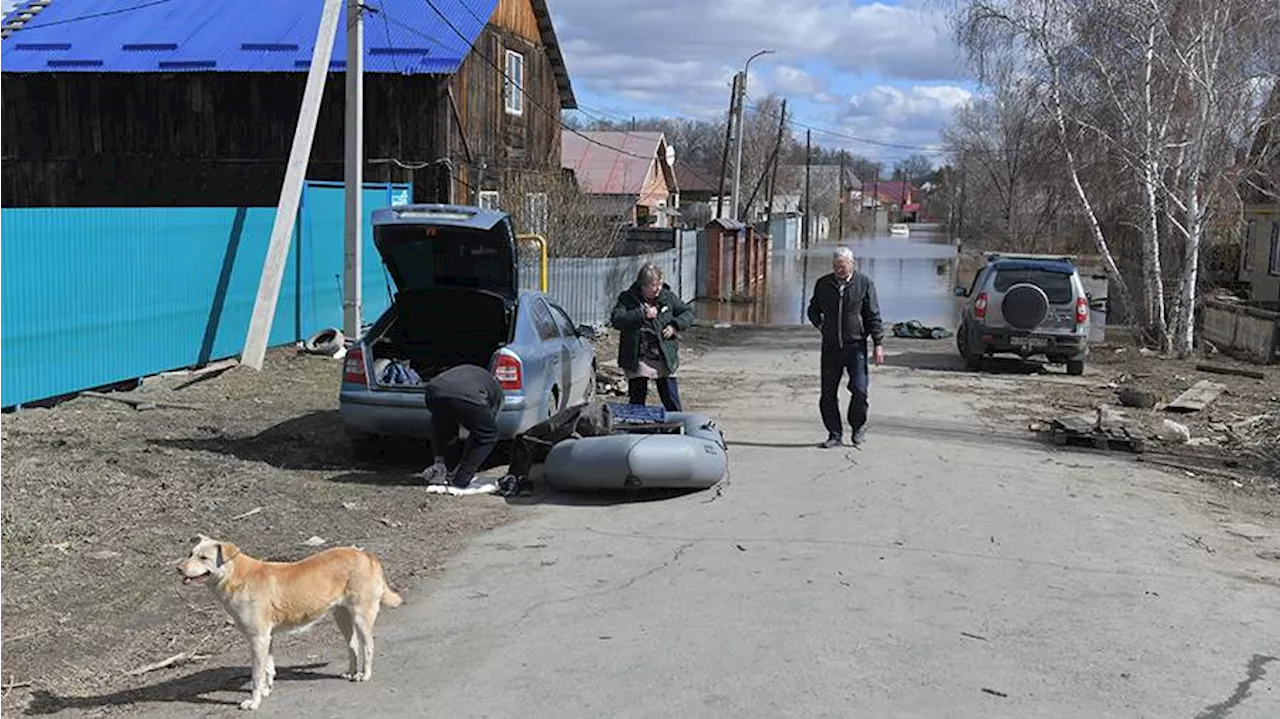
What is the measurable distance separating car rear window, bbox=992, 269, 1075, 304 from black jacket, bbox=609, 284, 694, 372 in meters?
8.94

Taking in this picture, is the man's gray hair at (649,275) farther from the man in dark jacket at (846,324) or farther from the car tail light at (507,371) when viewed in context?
the car tail light at (507,371)

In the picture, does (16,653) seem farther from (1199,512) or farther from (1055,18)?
(1055,18)

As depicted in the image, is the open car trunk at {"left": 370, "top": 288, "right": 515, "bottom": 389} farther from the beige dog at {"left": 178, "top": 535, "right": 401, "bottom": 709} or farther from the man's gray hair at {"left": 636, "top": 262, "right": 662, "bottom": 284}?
the beige dog at {"left": 178, "top": 535, "right": 401, "bottom": 709}

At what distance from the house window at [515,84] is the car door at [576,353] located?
60.5 ft

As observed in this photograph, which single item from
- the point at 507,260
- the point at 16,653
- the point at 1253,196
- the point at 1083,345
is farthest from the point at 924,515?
the point at 1253,196

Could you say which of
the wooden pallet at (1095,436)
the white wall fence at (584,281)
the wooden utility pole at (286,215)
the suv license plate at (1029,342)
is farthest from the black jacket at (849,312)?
the white wall fence at (584,281)

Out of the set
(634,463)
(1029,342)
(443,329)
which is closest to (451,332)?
(443,329)

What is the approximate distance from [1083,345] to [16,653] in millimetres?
15521

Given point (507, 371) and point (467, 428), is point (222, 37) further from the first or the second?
point (467, 428)

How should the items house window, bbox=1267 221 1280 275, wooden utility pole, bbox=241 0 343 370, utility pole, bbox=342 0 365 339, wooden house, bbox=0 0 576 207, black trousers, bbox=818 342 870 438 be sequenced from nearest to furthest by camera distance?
black trousers, bbox=818 342 870 438 → wooden utility pole, bbox=241 0 343 370 → utility pole, bbox=342 0 365 339 → wooden house, bbox=0 0 576 207 → house window, bbox=1267 221 1280 275

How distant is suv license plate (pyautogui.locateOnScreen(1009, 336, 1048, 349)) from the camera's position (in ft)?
57.3

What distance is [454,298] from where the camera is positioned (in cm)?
1024

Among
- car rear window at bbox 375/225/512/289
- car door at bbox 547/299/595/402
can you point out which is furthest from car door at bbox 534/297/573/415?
car rear window at bbox 375/225/512/289

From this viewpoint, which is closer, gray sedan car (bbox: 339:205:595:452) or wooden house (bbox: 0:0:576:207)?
gray sedan car (bbox: 339:205:595:452)
